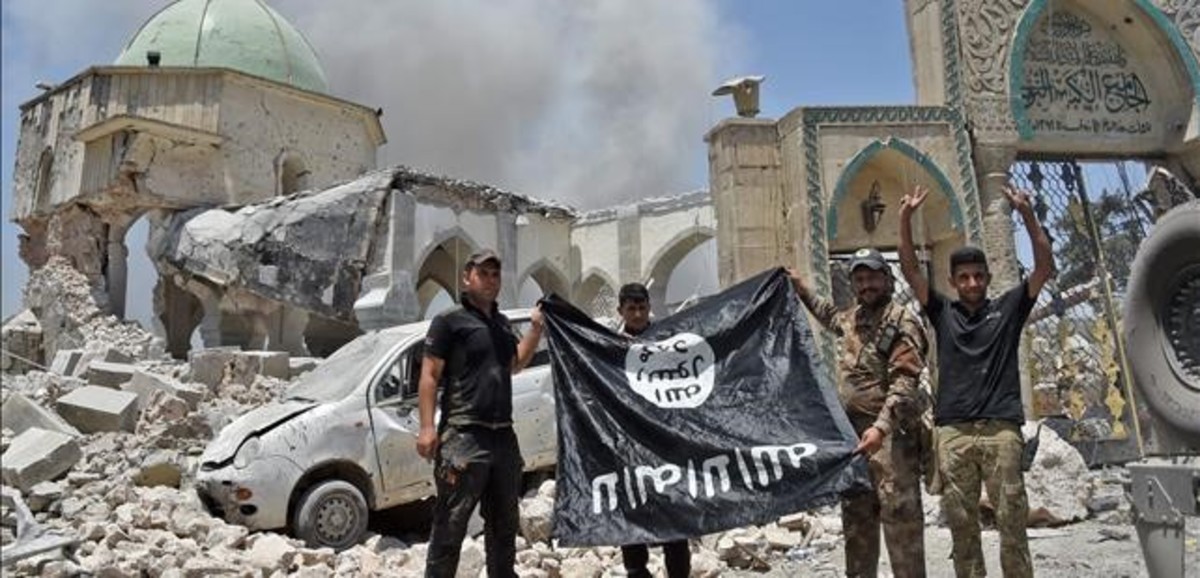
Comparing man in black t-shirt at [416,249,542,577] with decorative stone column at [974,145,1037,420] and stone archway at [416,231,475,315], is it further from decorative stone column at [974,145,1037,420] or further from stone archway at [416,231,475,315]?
stone archway at [416,231,475,315]

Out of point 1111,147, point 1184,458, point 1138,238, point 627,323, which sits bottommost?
point 1184,458

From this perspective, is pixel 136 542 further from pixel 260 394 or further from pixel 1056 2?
pixel 1056 2

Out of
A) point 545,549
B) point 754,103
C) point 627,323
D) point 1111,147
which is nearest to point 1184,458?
point 627,323

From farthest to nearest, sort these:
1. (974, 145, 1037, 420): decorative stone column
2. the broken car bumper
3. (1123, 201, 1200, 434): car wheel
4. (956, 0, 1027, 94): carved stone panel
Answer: (956, 0, 1027, 94): carved stone panel, (974, 145, 1037, 420): decorative stone column, the broken car bumper, (1123, 201, 1200, 434): car wheel

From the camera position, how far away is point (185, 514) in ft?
20.4

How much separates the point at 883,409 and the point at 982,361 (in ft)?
1.63

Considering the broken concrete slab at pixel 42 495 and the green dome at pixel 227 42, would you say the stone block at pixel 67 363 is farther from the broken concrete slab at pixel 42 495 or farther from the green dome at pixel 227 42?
the green dome at pixel 227 42

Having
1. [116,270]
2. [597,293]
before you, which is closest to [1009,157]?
[597,293]

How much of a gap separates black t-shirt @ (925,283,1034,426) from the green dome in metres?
24.1

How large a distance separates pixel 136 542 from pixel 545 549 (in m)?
2.61

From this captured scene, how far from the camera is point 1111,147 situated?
11.6 meters

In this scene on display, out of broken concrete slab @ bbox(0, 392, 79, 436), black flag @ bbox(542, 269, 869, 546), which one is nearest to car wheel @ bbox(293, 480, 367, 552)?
broken concrete slab @ bbox(0, 392, 79, 436)

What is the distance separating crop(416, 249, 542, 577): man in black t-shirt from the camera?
377 cm

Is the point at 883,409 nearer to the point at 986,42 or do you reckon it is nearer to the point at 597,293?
the point at 986,42
